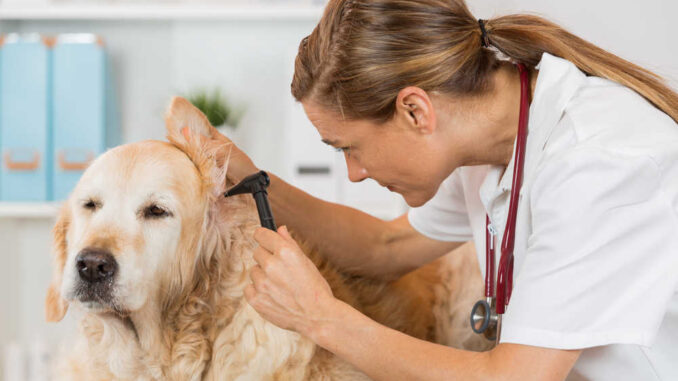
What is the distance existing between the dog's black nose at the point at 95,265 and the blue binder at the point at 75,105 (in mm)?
1559

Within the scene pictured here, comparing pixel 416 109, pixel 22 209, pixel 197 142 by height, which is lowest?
pixel 22 209

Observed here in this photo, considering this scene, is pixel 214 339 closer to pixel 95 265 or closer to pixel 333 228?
pixel 95 265

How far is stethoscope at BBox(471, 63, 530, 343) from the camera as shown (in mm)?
922

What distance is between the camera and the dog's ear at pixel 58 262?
102 cm

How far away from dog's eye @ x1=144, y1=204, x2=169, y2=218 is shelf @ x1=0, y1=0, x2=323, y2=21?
1554 millimetres

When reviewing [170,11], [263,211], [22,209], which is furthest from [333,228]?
[22,209]

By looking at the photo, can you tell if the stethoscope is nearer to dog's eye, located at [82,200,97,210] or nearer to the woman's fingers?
the woman's fingers

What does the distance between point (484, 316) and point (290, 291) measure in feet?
1.22

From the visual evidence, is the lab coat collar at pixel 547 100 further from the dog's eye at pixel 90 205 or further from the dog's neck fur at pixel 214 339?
the dog's eye at pixel 90 205

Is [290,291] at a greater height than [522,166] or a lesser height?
lesser

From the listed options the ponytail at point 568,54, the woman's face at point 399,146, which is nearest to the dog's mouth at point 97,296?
the woman's face at point 399,146

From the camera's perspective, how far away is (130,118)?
262 cm

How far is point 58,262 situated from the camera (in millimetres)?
1032

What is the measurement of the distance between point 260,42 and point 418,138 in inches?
71.1
